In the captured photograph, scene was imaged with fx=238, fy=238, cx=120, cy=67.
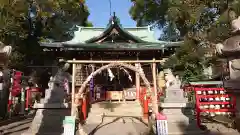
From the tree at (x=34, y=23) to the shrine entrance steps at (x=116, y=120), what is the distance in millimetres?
8933

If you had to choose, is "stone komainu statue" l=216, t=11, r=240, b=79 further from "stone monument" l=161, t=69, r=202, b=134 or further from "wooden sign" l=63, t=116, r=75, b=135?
"stone monument" l=161, t=69, r=202, b=134

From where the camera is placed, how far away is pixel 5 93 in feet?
59.8

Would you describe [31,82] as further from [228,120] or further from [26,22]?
[228,120]

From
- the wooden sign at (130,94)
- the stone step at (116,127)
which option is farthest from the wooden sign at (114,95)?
the stone step at (116,127)

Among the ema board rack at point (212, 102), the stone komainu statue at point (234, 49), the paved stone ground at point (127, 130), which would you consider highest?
the stone komainu statue at point (234, 49)

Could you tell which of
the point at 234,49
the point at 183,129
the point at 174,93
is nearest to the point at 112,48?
the point at 174,93

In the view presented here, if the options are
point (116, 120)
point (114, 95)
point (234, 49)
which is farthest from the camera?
point (114, 95)

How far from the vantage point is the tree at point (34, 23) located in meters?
17.8

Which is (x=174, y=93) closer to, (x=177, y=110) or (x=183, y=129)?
(x=177, y=110)

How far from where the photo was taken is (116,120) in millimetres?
14555

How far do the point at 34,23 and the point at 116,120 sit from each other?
58.6ft

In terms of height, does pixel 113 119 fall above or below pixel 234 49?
below

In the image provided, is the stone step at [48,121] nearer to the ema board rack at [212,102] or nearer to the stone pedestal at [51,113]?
the stone pedestal at [51,113]

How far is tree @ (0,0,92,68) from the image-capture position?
1783cm
